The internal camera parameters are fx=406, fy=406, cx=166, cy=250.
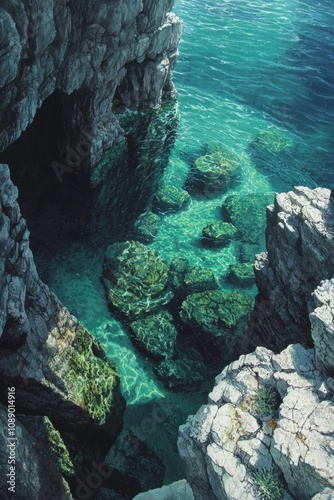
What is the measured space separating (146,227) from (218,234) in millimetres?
4499

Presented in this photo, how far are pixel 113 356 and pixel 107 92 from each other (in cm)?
1540

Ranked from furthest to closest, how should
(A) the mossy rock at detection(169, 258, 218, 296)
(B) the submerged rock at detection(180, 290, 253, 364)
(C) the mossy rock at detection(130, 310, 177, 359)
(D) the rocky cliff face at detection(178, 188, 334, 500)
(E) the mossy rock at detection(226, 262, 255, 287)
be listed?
(E) the mossy rock at detection(226, 262, 255, 287) → (A) the mossy rock at detection(169, 258, 218, 296) → (C) the mossy rock at detection(130, 310, 177, 359) → (B) the submerged rock at detection(180, 290, 253, 364) → (D) the rocky cliff face at detection(178, 188, 334, 500)

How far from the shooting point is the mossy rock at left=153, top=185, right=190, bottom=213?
2675 centimetres

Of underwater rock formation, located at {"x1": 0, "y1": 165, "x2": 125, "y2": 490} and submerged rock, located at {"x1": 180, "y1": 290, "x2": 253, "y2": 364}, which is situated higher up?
underwater rock formation, located at {"x1": 0, "y1": 165, "x2": 125, "y2": 490}

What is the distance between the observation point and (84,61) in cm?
2031

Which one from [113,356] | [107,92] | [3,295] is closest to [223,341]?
[113,356]

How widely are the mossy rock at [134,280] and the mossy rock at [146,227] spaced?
7.18 ft

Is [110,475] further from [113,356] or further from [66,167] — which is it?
[66,167]

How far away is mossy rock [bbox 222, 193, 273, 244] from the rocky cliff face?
38.0 feet

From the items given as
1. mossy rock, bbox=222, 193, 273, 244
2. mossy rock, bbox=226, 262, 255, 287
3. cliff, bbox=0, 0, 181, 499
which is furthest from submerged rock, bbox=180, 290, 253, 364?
mossy rock, bbox=222, 193, 273, 244

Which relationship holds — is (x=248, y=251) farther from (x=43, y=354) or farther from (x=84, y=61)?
(x=43, y=354)

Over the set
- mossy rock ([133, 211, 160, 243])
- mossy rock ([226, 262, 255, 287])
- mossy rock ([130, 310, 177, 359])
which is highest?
mossy rock ([133, 211, 160, 243])

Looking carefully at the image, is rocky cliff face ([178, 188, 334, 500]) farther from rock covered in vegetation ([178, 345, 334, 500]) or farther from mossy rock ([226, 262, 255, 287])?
mossy rock ([226, 262, 255, 287])

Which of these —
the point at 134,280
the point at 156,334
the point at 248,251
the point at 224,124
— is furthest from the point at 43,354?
the point at 224,124
